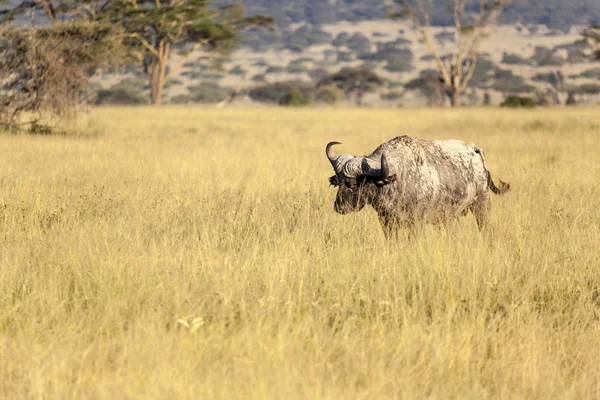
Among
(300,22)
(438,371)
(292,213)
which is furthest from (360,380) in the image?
(300,22)

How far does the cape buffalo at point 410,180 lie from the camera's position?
18.1 ft

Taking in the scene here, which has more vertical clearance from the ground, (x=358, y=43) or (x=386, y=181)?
(x=386, y=181)

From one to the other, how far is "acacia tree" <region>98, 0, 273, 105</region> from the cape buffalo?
28.5m

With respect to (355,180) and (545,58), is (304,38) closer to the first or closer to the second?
(545,58)

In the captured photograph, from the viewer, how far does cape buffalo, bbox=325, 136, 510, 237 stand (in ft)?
18.1

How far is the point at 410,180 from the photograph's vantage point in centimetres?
576

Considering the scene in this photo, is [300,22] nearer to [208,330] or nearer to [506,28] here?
[506,28]

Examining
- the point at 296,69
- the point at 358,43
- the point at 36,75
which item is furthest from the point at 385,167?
the point at 358,43

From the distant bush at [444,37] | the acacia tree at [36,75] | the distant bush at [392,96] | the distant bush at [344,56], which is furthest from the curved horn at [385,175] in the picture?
the distant bush at [444,37]

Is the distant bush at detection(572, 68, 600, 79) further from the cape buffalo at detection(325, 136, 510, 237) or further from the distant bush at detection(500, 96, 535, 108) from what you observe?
the cape buffalo at detection(325, 136, 510, 237)

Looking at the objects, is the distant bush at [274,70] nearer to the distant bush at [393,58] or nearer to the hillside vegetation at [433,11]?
the distant bush at [393,58]

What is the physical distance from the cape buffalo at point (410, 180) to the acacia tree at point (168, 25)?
28460mm

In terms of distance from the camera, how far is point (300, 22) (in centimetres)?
12375

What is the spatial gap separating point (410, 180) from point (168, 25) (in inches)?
1218
